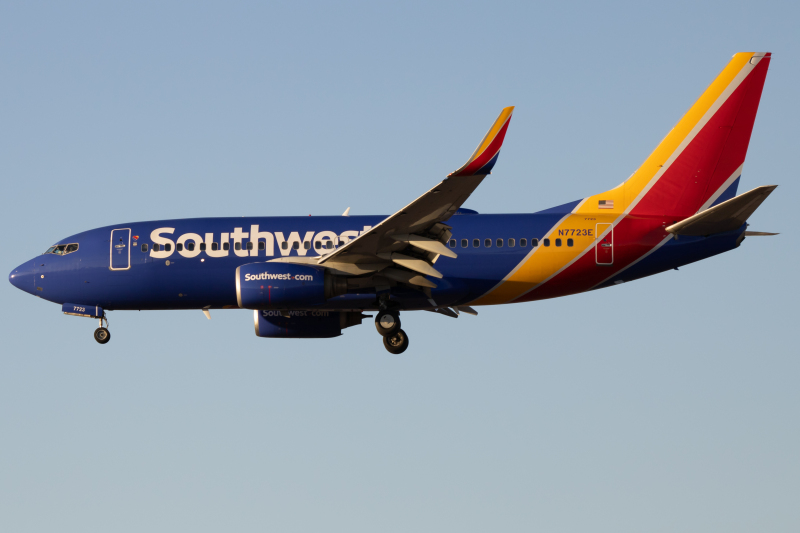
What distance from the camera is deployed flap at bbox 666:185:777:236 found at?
3057cm

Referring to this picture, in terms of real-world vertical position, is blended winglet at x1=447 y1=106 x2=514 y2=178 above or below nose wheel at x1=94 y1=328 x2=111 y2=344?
above

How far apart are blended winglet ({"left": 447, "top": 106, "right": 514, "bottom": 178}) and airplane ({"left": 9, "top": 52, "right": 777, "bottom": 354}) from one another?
4764mm

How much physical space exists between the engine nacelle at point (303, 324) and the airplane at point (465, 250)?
2.28 feet

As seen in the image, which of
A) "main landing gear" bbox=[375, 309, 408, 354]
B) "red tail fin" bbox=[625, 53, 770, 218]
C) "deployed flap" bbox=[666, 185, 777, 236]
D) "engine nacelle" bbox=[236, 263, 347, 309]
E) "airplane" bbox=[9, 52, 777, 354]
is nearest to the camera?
"deployed flap" bbox=[666, 185, 777, 236]

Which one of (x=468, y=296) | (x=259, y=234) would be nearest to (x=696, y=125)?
(x=468, y=296)

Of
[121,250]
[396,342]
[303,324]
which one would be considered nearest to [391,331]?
[396,342]

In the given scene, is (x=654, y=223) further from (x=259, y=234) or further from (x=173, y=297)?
(x=173, y=297)

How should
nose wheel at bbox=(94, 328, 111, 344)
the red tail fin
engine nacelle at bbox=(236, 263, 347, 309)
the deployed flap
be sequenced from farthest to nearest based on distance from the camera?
nose wheel at bbox=(94, 328, 111, 344) < the red tail fin < engine nacelle at bbox=(236, 263, 347, 309) < the deployed flap

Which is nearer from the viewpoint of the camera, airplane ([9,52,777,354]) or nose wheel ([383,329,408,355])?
airplane ([9,52,777,354])

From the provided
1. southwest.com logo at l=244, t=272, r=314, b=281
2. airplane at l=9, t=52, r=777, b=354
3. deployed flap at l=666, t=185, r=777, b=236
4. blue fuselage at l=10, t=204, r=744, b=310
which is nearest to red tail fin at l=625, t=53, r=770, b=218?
airplane at l=9, t=52, r=777, b=354

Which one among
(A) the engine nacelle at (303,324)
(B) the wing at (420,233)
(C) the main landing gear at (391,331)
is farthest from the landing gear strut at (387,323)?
(A) the engine nacelle at (303,324)

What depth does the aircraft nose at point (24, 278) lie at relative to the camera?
35.6m

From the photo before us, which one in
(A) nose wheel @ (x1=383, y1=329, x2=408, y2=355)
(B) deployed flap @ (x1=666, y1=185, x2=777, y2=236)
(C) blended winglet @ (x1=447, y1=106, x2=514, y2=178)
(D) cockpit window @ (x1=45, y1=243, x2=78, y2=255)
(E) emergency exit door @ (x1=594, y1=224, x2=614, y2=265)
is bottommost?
(A) nose wheel @ (x1=383, y1=329, x2=408, y2=355)

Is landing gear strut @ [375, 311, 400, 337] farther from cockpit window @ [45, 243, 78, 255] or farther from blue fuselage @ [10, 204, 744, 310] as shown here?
cockpit window @ [45, 243, 78, 255]
